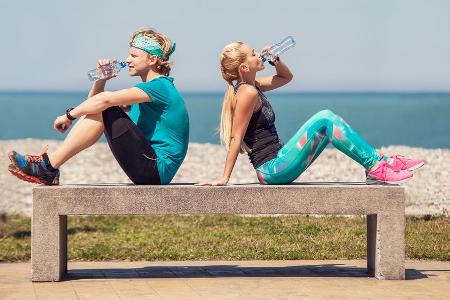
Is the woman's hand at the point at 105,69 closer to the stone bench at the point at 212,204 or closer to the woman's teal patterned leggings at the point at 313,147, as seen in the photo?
the stone bench at the point at 212,204

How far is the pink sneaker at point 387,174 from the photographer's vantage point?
8.62m

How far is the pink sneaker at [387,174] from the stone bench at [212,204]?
0.52 feet

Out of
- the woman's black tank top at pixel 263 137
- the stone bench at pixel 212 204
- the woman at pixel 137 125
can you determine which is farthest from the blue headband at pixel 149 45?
the stone bench at pixel 212 204

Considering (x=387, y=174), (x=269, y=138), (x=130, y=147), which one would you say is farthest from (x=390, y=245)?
(x=130, y=147)

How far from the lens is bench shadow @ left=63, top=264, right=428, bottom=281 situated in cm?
877

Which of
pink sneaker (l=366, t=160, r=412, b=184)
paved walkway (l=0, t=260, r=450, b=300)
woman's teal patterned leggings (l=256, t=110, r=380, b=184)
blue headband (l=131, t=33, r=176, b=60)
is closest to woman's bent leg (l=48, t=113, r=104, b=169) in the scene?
blue headband (l=131, t=33, r=176, b=60)

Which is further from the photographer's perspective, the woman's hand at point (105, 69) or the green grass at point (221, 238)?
the green grass at point (221, 238)

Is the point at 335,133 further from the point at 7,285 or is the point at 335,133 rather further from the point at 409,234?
the point at 409,234

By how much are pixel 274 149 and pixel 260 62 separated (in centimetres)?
65

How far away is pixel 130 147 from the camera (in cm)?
842

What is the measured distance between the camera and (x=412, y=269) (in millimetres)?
9219

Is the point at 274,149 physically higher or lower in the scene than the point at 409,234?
higher

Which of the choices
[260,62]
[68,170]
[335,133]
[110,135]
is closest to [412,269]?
[335,133]

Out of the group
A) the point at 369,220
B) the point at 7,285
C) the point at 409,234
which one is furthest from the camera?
the point at 409,234
